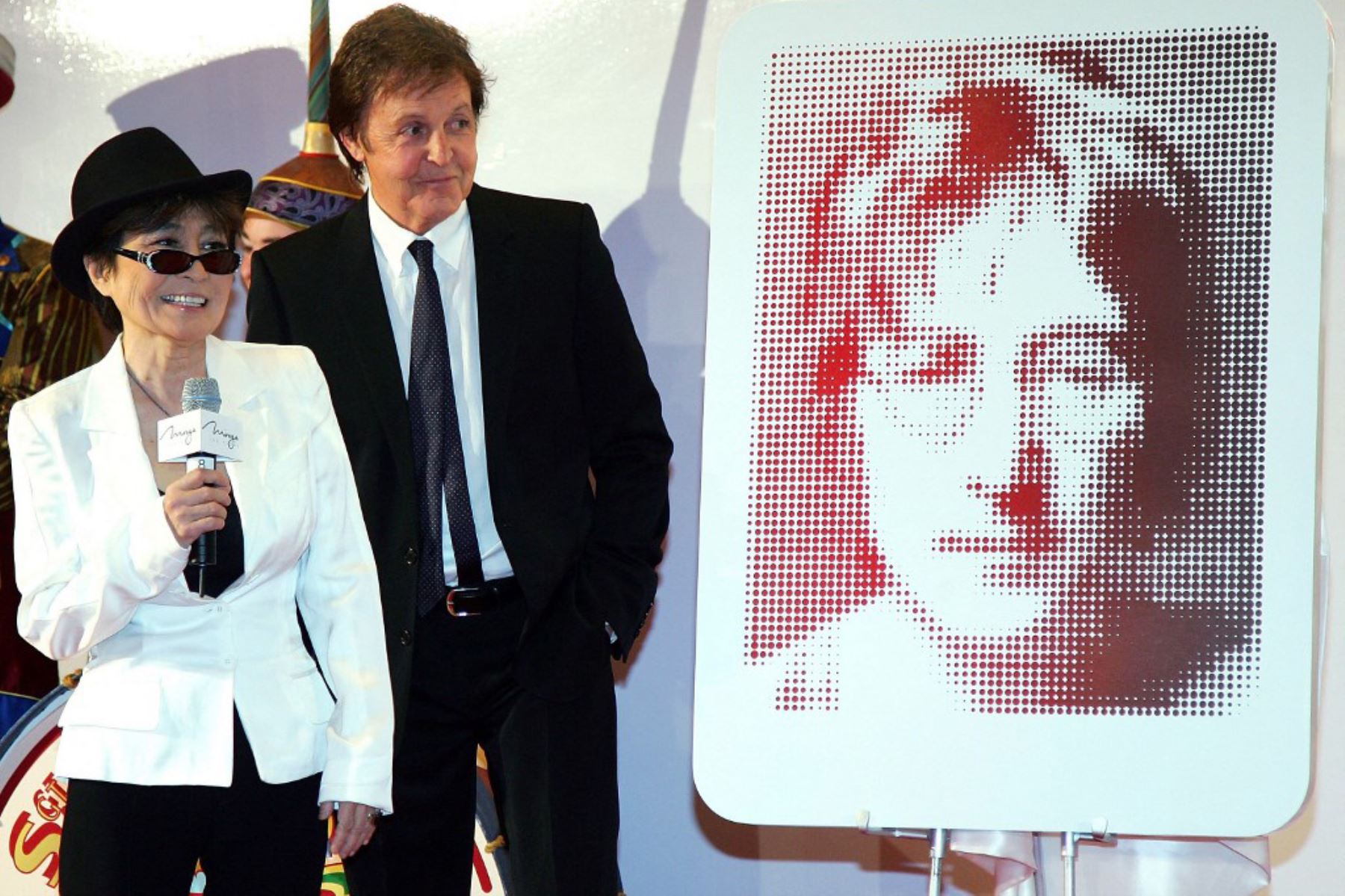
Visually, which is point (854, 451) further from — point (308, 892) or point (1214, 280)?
point (308, 892)

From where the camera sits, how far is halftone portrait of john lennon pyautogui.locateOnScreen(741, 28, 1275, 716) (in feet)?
6.58

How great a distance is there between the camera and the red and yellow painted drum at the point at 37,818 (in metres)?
3.03

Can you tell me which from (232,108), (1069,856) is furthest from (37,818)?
(1069,856)

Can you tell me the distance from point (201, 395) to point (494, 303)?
2.39ft

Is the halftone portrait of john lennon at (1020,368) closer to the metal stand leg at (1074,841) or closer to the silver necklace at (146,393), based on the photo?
the metal stand leg at (1074,841)

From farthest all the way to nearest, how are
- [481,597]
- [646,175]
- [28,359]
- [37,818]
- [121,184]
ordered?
[646,175], [28,359], [37,818], [481,597], [121,184]

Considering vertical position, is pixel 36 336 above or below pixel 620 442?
above

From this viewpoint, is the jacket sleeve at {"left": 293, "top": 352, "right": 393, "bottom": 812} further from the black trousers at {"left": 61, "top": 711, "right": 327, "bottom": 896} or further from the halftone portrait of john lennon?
the halftone portrait of john lennon

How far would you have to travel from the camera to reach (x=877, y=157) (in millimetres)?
2141

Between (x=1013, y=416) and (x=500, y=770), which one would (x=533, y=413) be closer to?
(x=500, y=770)

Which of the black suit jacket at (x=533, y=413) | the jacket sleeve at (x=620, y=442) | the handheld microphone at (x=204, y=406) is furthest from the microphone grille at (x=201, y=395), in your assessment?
the jacket sleeve at (x=620, y=442)

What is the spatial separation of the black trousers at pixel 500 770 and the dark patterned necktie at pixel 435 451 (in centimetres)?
7

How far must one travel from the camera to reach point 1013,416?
6.79ft

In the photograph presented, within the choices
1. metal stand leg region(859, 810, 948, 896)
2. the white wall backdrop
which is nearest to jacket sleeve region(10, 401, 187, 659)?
metal stand leg region(859, 810, 948, 896)
